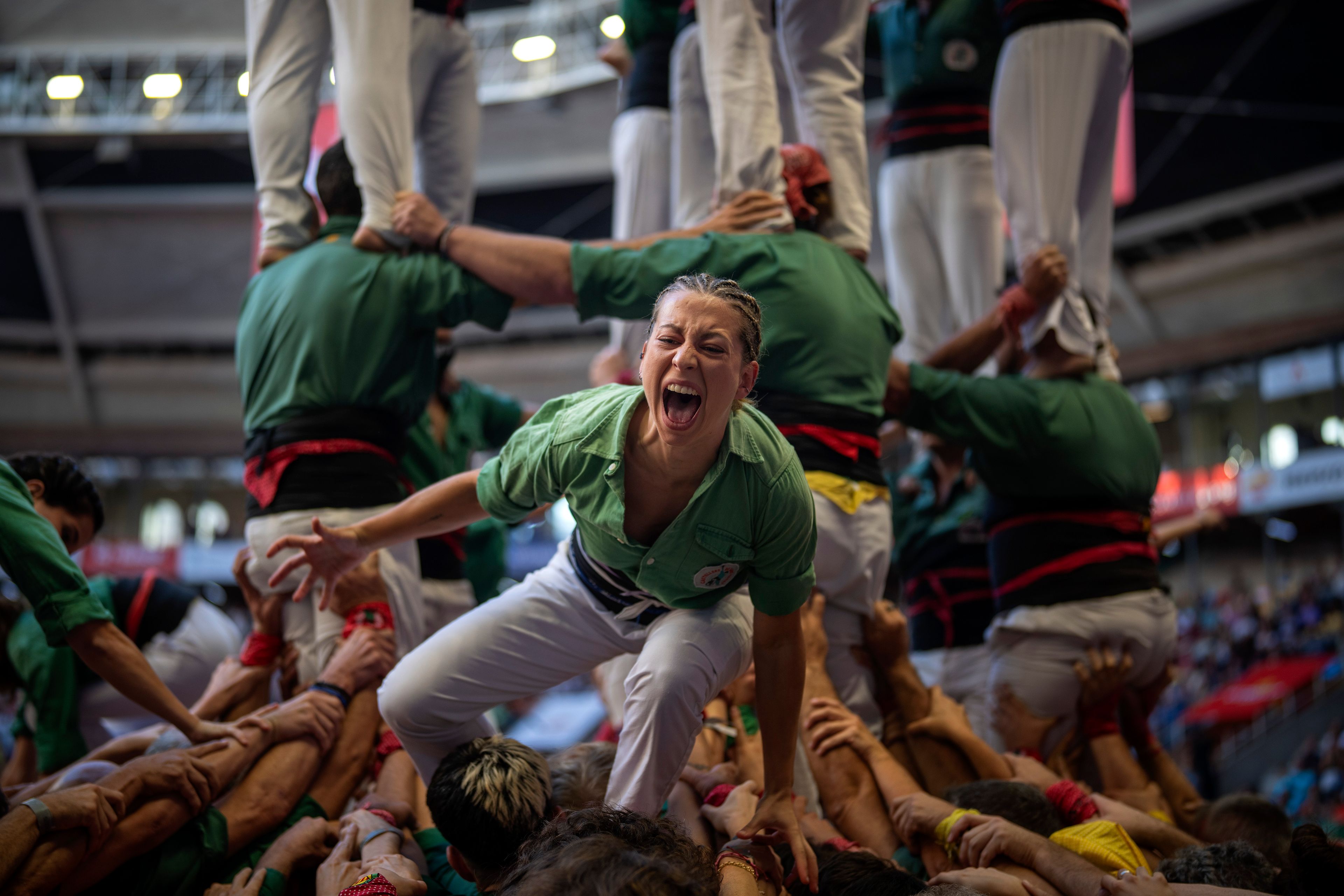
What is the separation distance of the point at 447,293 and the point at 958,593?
2.15 m

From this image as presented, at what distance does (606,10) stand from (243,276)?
789 cm

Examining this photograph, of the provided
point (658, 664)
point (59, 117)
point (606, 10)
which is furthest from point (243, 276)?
point (658, 664)

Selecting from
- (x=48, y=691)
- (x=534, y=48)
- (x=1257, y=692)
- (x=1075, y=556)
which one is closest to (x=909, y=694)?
(x=1075, y=556)

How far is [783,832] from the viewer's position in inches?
75.5

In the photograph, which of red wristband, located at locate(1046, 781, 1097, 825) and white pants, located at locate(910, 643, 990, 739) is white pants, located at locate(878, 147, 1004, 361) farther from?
red wristband, located at locate(1046, 781, 1097, 825)

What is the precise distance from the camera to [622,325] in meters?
4.02

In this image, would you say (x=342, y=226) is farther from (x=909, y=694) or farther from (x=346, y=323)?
(x=909, y=694)

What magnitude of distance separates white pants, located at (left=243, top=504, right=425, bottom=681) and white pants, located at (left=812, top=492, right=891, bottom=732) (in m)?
1.13

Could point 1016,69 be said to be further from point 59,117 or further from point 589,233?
point 59,117

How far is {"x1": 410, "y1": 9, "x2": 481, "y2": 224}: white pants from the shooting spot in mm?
3568

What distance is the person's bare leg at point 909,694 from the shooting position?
2.67m

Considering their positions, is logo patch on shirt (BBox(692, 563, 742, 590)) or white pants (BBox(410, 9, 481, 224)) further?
white pants (BBox(410, 9, 481, 224))

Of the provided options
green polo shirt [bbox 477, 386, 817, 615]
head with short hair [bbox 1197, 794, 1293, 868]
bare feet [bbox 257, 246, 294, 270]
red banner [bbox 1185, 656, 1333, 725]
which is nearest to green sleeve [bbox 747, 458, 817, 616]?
green polo shirt [bbox 477, 386, 817, 615]

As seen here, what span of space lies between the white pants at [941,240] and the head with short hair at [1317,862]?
229 cm
